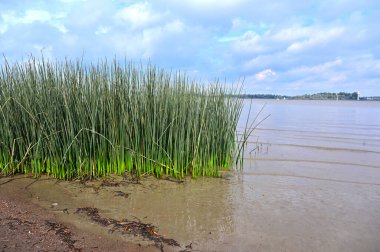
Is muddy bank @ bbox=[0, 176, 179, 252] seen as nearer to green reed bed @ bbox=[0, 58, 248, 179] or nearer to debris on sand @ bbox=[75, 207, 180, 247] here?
debris on sand @ bbox=[75, 207, 180, 247]

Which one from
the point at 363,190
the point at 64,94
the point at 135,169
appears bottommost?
the point at 363,190

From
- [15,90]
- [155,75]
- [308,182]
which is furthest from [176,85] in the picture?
[308,182]

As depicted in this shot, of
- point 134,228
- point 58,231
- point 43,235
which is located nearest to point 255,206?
point 134,228

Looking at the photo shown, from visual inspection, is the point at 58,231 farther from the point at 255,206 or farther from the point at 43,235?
the point at 255,206

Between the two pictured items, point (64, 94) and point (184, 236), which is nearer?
point (184, 236)

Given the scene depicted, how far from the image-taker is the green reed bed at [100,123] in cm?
447

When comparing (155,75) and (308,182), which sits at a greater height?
(155,75)

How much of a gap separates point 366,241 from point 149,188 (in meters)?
2.55

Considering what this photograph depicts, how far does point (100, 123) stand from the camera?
453cm

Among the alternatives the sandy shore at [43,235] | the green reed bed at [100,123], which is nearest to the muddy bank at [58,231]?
the sandy shore at [43,235]

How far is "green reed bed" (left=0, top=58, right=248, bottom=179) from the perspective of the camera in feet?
14.7

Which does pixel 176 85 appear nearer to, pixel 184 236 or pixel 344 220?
pixel 184 236

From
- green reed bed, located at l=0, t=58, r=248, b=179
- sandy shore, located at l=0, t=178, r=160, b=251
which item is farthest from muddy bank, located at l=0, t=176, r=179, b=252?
green reed bed, located at l=0, t=58, r=248, b=179

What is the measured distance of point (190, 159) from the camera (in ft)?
16.4
